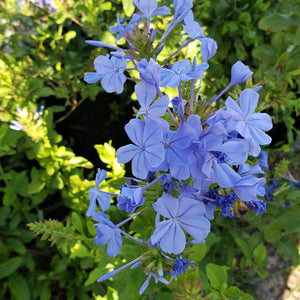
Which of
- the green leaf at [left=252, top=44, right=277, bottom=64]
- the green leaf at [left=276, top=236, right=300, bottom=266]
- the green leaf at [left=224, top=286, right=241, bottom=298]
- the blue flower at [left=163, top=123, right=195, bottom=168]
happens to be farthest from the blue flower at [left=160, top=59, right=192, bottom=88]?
the green leaf at [left=276, top=236, right=300, bottom=266]

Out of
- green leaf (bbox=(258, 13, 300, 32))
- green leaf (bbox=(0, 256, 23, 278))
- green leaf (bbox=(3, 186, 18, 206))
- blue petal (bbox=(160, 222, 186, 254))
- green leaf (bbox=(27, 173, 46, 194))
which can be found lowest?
green leaf (bbox=(0, 256, 23, 278))

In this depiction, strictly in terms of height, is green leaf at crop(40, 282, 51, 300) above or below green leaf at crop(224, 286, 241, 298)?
below

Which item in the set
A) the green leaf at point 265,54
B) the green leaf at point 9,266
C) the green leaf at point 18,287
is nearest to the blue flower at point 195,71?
the green leaf at point 265,54

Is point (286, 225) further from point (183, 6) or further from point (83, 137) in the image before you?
point (83, 137)

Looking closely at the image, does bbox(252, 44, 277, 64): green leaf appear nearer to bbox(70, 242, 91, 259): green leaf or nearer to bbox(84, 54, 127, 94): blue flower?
bbox(84, 54, 127, 94): blue flower

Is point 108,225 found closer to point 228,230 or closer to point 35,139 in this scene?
point 35,139

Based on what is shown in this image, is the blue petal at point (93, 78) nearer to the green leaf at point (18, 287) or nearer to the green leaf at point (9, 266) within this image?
the green leaf at point (9, 266)

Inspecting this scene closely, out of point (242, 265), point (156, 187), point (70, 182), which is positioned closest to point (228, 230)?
point (242, 265)
